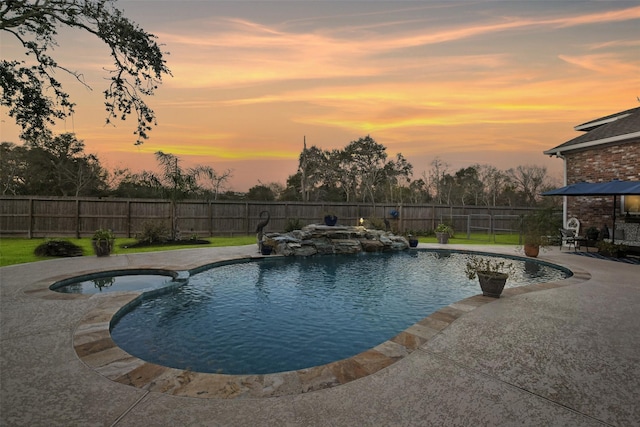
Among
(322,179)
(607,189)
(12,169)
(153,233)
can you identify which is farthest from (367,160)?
(12,169)

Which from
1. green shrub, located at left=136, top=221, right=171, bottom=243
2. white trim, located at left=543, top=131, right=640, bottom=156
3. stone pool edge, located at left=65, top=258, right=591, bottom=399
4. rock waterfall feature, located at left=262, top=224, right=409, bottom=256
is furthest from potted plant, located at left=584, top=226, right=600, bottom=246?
green shrub, located at left=136, top=221, right=171, bottom=243

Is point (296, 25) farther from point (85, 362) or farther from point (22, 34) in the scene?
point (85, 362)

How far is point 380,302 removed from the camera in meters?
5.50

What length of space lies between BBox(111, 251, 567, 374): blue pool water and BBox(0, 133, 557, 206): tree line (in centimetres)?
906

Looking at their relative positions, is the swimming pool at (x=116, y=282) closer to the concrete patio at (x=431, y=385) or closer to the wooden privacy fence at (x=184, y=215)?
the concrete patio at (x=431, y=385)

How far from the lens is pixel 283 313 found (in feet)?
16.3

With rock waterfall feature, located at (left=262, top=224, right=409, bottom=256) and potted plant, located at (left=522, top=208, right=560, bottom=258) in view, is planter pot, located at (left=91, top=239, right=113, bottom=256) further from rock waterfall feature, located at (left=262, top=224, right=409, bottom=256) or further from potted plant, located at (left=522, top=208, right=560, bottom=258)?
potted plant, located at (left=522, top=208, right=560, bottom=258)

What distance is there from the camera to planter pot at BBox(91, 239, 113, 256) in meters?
8.88

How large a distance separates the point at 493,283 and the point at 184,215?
13512mm

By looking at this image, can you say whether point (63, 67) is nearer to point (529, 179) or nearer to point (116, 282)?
point (116, 282)

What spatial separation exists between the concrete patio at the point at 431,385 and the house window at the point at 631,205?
846 cm

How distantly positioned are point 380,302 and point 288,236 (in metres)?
5.95

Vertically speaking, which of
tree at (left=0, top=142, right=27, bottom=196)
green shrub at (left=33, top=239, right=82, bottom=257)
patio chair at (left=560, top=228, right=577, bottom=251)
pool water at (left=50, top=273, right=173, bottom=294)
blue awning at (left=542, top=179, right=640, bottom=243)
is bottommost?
pool water at (left=50, top=273, right=173, bottom=294)

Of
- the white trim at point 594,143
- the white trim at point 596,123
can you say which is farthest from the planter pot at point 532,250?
the white trim at point 596,123
